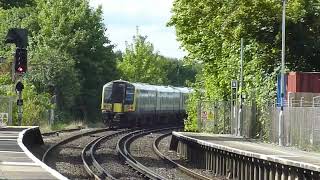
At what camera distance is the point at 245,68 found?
36.7 metres

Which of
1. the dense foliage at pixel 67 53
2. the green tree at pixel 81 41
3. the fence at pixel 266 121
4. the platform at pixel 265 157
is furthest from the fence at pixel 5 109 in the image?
the green tree at pixel 81 41

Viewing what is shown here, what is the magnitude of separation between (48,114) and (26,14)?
82.6 ft

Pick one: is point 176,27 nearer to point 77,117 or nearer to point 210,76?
point 210,76

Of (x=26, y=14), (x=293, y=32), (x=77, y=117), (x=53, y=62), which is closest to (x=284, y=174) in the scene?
(x=293, y=32)

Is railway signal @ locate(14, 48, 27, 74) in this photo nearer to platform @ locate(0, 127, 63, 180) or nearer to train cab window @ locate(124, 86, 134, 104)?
platform @ locate(0, 127, 63, 180)

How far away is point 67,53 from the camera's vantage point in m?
68.1

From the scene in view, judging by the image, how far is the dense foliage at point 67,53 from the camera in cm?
6419

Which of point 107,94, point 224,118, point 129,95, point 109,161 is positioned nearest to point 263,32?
point 224,118

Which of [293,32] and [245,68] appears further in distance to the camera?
[245,68]

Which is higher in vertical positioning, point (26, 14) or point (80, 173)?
point (26, 14)

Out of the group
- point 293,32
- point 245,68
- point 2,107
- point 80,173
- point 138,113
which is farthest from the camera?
point 138,113

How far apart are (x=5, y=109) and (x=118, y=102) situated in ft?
47.7

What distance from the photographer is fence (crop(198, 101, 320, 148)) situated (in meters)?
24.4

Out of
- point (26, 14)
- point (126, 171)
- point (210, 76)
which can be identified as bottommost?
point (126, 171)
